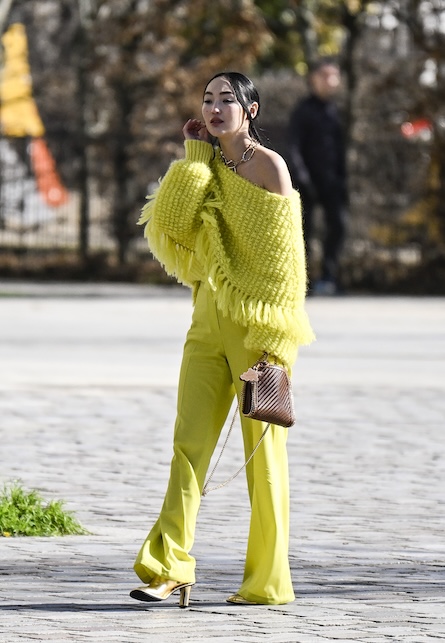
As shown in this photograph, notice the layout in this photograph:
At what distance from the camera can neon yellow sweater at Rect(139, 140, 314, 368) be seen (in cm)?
572

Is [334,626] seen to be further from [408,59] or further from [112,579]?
[408,59]

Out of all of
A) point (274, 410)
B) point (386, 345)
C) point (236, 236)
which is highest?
point (236, 236)

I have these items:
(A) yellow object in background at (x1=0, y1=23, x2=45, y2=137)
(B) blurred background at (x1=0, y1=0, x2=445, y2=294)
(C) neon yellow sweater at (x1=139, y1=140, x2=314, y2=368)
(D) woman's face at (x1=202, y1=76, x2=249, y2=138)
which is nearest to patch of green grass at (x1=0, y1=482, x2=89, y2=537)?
(C) neon yellow sweater at (x1=139, y1=140, x2=314, y2=368)

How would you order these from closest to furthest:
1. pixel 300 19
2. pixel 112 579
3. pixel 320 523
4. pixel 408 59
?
1. pixel 112 579
2. pixel 320 523
3. pixel 300 19
4. pixel 408 59

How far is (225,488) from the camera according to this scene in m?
8.29

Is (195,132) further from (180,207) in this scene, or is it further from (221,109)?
(180,207)

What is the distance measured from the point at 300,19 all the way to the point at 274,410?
20081 mm

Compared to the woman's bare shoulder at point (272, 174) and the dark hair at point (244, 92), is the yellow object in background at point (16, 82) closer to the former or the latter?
the dark hair at point (244, 92)

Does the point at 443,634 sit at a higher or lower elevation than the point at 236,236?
lower

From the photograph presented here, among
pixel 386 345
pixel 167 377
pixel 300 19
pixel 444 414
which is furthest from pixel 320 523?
pixel 300 19

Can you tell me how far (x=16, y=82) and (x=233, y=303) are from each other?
27.5m

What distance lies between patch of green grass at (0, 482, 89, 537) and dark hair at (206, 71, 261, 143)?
6.01ft

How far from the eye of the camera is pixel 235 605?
5.62 m

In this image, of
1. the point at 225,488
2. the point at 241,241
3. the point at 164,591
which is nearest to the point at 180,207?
the point at 241,241
